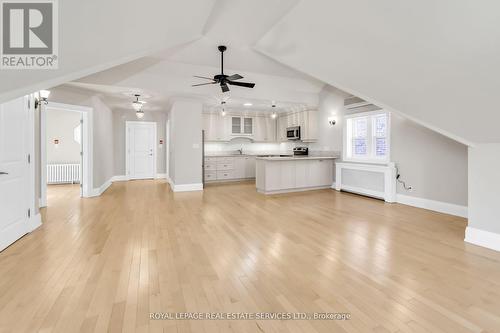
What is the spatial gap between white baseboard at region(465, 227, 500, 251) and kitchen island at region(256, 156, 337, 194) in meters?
3.88

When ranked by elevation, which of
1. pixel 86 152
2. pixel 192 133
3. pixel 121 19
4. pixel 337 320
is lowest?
pixel 337 320

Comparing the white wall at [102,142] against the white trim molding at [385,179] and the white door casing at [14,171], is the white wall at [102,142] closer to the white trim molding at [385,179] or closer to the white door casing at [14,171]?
the white door casing at [14,171]

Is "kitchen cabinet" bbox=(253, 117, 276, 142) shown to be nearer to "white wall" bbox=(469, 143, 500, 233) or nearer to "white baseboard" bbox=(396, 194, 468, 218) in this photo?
"white baseboard" bbox=(396, 194, 468, 218)

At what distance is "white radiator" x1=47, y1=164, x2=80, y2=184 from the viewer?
726cm

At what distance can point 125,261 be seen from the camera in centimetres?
252

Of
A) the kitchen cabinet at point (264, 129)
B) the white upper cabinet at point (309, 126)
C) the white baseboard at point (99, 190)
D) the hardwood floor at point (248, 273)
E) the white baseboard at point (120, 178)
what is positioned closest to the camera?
the hardwood floor at point (248, 273)

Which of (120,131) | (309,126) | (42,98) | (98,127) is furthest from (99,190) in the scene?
(309,126)

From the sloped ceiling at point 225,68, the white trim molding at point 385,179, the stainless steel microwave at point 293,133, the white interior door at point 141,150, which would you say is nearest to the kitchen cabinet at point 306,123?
the stainless steel microwave at point 293,133

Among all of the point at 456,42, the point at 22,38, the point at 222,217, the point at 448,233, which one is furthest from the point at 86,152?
the point at 448,233

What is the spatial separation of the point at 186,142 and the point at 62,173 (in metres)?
4.21

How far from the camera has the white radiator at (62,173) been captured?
7.26 meters

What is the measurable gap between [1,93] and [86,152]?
466 centimetres

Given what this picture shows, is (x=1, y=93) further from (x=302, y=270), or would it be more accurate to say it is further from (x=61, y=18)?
(x=302, y=270)

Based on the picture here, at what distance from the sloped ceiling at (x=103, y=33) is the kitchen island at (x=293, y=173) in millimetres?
3878
